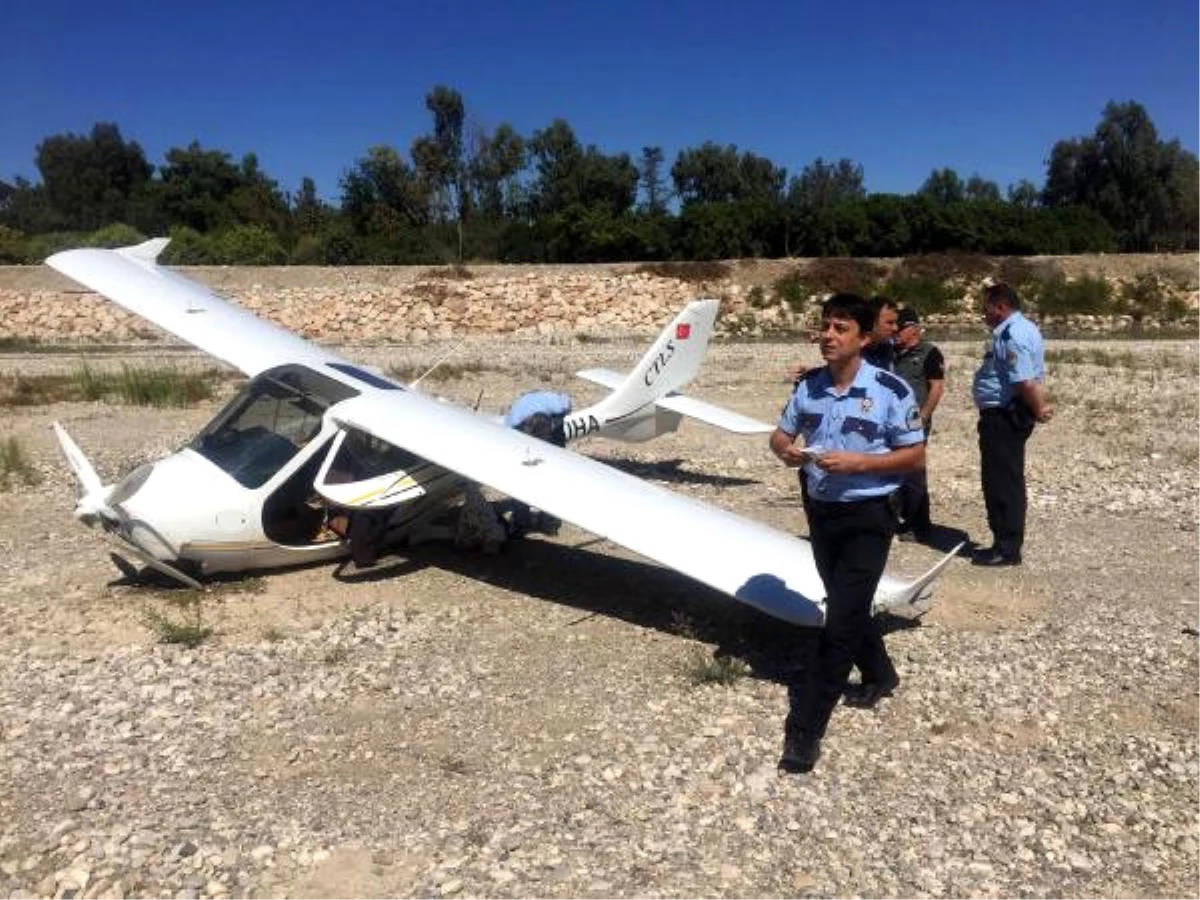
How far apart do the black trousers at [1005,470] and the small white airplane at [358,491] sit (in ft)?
4.99

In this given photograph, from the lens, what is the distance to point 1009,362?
796cm

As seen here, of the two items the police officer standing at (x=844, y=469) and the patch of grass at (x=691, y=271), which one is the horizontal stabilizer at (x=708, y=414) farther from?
the patch of grass at (x=691, y=271)

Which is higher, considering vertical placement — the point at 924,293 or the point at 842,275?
the point at 842,275

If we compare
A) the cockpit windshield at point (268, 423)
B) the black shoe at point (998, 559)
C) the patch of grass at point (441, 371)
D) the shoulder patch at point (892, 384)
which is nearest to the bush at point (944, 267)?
the patch of grass at point (441, 371)

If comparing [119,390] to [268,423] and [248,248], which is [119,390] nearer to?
[268,423]

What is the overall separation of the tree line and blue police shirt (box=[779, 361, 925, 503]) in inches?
1839

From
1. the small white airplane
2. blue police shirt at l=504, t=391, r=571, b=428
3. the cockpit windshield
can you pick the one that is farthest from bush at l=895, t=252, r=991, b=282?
the cockpit windshield

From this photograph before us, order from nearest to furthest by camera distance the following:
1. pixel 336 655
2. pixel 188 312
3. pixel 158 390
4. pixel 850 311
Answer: pixel 850 311 → pixel 336 655 → pixel 188 312 → pixel 158 390

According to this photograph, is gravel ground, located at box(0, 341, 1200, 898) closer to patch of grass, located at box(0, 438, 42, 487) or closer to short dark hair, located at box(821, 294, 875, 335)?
patch of grass, located at box(0, 438, 42, 487)

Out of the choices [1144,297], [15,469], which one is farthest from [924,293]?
[15,469]

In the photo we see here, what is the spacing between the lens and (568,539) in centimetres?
941

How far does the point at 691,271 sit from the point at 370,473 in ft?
122

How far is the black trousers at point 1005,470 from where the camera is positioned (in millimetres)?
8125

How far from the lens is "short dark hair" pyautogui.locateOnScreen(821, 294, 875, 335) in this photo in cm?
491
